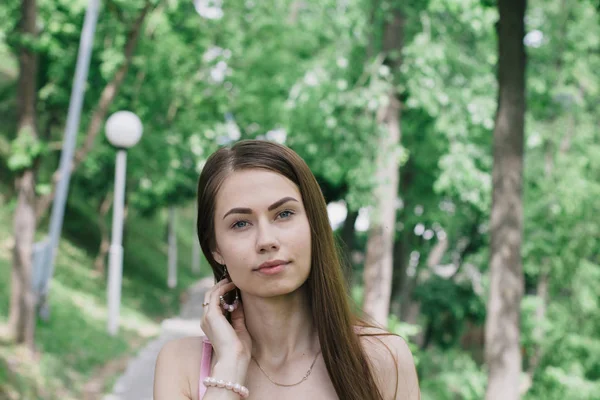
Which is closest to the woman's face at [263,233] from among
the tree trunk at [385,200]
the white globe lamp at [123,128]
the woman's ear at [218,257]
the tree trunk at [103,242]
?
the woman's ear at [218,257]

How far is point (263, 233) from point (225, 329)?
319 millimetres

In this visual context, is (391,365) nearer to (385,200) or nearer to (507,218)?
(507,218)

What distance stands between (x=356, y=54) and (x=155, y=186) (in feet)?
21.1

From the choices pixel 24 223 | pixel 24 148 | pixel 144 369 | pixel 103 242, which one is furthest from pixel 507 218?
pixel 103 242

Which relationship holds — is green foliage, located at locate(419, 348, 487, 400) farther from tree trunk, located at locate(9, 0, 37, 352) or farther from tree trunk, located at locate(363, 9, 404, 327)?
tree trunk, located at locate(9, 0, 37, 352)

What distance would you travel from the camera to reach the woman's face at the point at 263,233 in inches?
78.9

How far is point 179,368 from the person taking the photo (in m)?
2.15

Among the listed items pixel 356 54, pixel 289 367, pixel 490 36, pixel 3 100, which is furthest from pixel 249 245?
pixel 3 100

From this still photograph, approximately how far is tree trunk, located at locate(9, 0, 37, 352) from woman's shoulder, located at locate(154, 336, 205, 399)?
7827 mm

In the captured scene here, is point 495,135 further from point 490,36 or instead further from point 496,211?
point 490,36

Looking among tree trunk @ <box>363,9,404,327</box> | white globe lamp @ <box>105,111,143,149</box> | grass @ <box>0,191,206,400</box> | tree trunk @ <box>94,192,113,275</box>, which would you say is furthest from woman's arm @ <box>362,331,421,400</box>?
tree trunk @ <box>94,192,113,275</box>

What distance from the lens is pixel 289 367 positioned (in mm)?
2166

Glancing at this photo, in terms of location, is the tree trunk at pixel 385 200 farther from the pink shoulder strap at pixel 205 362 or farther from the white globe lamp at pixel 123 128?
the pink shoulder strap at pixel 205 362

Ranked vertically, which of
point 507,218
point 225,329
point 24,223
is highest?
point 507,218
